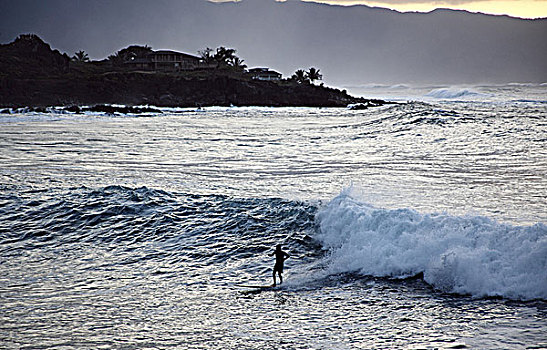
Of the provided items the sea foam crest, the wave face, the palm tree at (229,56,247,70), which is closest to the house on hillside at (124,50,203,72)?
the palm tree at (229,56,247,70)

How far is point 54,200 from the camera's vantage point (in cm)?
1478

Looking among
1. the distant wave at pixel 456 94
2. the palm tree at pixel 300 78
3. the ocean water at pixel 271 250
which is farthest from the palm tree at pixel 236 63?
the ocean water at pixel 271 250

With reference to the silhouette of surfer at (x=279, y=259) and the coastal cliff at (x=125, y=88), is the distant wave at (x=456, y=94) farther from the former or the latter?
the silhouette of surfer at (x=279, y=259)

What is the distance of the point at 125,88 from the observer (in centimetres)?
9006

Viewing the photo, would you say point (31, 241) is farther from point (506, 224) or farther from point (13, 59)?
point (13, 59)

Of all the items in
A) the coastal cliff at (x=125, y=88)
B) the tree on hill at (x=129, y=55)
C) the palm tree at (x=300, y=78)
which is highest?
the tree on hill at (x=129, y=55)

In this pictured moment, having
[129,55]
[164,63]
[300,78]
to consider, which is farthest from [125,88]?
[300,78]

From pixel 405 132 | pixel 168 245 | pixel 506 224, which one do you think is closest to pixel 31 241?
pixel 168 245

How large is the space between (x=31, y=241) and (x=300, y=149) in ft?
53.7

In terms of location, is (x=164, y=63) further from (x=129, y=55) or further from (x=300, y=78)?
(x=300, y=78)

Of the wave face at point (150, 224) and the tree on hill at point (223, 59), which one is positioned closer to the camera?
the wave face at point (150, 224)

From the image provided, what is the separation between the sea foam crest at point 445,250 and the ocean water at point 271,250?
0.03m

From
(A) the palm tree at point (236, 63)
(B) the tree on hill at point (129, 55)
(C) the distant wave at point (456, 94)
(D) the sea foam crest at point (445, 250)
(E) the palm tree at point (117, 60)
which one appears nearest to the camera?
(D) the sea foam crest at point (445, 250)

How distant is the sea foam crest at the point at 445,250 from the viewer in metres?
8.07
